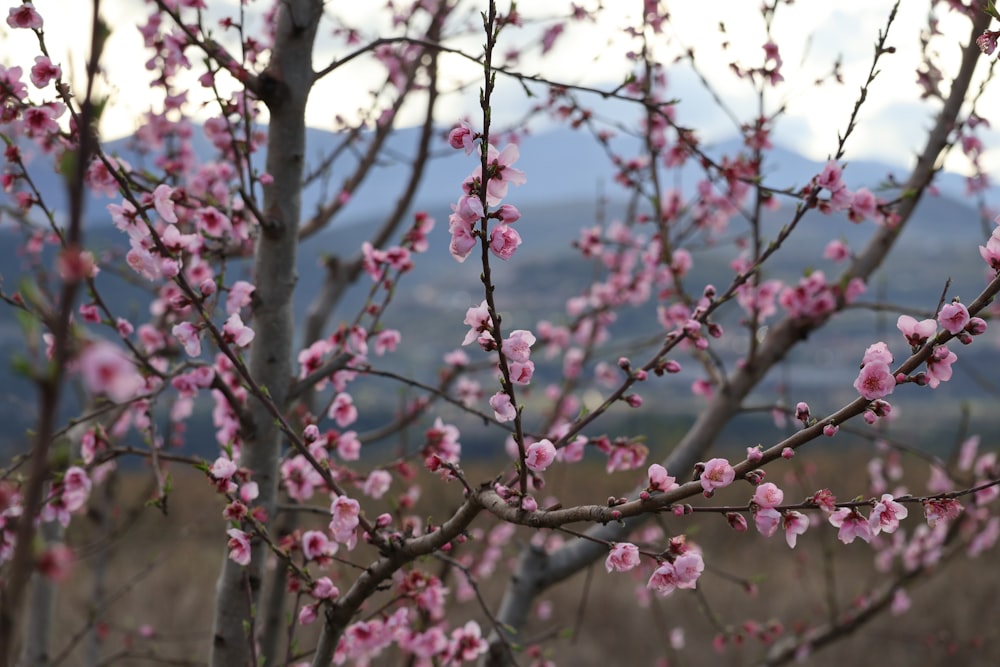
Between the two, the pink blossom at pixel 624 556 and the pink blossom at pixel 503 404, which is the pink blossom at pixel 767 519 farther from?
the pink blossom at pixel 503 404

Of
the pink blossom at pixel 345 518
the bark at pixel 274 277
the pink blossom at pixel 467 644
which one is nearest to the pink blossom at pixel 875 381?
the pink blossom at pixel 345 518

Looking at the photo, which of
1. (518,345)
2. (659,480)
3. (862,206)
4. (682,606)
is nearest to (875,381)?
(659,480)

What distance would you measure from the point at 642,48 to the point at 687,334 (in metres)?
1.51

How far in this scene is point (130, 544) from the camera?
1139cm

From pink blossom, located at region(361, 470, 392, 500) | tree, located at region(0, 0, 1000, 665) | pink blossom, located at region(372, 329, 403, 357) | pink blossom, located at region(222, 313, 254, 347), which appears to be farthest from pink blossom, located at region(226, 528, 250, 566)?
pink blossom, located at region(372, 329, 403, 357)

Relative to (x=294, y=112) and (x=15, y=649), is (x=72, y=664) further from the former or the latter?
(x=294, y=112)

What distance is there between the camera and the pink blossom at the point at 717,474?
1.29 m

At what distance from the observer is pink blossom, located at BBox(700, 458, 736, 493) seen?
4.23ft

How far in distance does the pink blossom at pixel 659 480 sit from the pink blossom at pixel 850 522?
12.1 inches

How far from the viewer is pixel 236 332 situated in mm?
2016

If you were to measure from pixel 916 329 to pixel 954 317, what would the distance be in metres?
0.09

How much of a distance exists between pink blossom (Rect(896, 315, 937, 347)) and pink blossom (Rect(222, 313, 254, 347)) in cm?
150

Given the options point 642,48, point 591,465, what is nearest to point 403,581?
point 642,48

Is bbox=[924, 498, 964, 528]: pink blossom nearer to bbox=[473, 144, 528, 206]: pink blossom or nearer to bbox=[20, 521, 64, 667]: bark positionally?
bbox=[473, 144, 528, 206]: pink blossom
